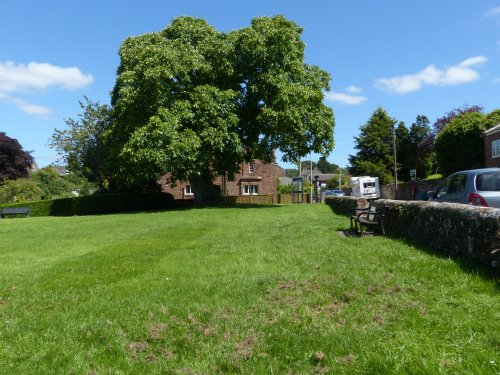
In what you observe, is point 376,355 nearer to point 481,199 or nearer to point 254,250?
point 254,250

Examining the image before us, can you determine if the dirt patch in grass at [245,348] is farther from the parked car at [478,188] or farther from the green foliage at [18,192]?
the green foliage at [18,192]

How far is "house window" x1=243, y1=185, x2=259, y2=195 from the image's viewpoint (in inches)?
2394

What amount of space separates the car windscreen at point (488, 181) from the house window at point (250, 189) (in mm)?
51059

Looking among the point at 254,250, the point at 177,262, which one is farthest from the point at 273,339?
the point at 254,250

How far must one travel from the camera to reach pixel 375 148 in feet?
239

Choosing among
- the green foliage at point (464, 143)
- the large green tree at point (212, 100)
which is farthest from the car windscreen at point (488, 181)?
the green foliage at point (464, 143)

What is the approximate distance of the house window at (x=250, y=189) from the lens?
60.8 meters

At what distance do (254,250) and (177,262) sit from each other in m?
1.85

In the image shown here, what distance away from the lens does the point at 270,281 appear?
657 cm

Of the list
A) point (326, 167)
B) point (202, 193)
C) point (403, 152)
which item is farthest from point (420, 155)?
point (326, 167)

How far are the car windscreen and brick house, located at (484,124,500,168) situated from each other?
30.1 metres

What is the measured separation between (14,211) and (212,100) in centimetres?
1873

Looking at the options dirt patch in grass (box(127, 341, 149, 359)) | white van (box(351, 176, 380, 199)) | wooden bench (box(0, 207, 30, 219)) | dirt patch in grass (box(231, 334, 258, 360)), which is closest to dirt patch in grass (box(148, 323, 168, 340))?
dirt patch in grass (box(127, 341, 149, 359))

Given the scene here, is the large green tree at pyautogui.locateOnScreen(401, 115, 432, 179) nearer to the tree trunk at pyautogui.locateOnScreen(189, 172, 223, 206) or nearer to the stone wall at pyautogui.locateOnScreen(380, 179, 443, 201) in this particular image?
the stone wall at pyautogui.locateOnScreen(380, 179, 443, 201)
